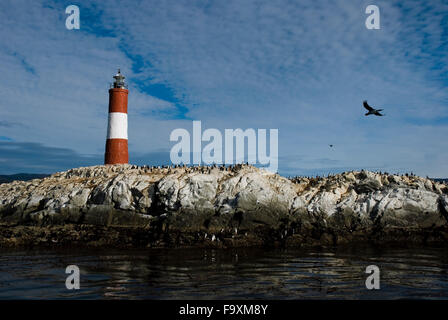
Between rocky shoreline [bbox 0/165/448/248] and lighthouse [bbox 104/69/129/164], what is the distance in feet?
29.3

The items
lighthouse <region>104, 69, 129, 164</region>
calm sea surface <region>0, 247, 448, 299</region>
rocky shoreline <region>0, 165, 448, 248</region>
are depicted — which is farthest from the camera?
lighthouse <region>104, 69, 129, 164</region>

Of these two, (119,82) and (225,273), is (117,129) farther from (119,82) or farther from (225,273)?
(225,273)

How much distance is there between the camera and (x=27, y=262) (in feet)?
66.6

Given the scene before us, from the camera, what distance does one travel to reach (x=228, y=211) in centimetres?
3080

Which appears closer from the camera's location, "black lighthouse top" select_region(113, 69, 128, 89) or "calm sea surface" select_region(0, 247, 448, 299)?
"calm sea surface" select_region(0, 247, 448, 299)

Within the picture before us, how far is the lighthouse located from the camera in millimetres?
45719

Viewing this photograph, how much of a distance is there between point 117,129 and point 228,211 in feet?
71.2

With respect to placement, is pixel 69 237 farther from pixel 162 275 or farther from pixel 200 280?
pixel 200 280

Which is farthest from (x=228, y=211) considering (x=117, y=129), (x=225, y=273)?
(x=117, y=129)

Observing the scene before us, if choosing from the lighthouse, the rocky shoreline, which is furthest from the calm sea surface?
the lighthouse

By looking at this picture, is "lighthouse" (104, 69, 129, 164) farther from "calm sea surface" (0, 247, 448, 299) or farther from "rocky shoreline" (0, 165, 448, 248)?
"calm sea surface" (0, 247, 448, 299)

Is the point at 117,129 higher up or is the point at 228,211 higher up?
the point at 117,129
